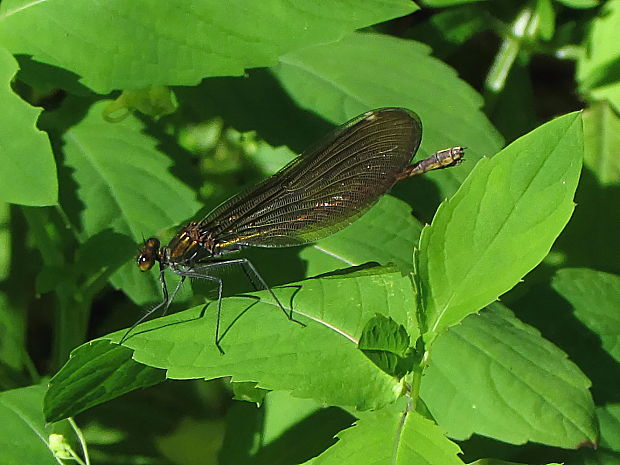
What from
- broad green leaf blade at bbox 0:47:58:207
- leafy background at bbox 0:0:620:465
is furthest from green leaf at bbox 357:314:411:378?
broad green leaf blade at bbox 0:47:58:207

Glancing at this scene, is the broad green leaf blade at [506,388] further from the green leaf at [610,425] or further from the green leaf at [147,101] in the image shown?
the green leaf at [147,101]

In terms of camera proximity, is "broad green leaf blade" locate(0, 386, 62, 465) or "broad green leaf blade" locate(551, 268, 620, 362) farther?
"broad green leaf blade" locate(551, 268, 620, 362)

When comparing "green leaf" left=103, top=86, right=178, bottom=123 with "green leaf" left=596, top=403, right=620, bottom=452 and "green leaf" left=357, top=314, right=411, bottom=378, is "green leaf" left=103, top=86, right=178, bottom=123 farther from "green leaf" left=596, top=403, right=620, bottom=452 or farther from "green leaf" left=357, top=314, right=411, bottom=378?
"green leaf" left=596, top=403, right=620, bottom=452

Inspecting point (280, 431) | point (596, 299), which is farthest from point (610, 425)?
point (280, 431)

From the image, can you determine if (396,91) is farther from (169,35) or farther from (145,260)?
(145,260)

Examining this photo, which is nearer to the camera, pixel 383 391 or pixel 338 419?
pixel 383 391

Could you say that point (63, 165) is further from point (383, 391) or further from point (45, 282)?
point (383, 391)

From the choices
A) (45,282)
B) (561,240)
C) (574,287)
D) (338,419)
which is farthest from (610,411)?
(45,282)
